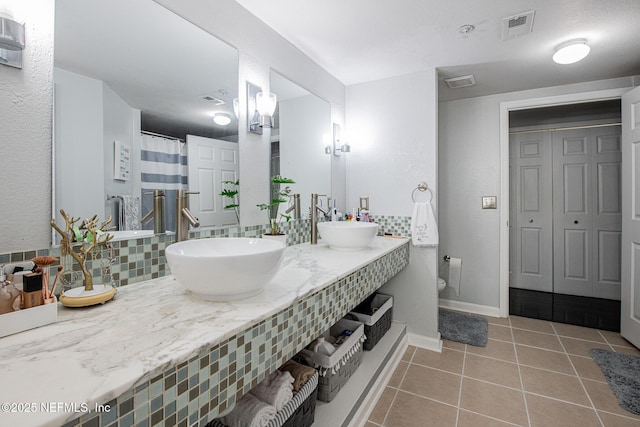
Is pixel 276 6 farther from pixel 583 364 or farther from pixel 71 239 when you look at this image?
pixel 583 364

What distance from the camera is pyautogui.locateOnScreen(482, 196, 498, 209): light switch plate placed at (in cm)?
307

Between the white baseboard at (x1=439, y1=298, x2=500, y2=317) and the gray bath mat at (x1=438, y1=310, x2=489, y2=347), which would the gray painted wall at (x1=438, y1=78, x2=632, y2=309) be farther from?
the gray bath mat at (x1=438, y1=310, x2=489, y2=347)

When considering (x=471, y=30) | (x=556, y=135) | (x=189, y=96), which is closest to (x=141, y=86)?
(x=189, y=96)

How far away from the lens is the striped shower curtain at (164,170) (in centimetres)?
129

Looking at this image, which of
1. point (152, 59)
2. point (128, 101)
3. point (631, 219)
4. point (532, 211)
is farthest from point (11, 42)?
point (532, 211)

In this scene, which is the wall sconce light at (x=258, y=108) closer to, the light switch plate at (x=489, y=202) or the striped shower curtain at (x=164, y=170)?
the striped shower curtain at (x=164, y=170)

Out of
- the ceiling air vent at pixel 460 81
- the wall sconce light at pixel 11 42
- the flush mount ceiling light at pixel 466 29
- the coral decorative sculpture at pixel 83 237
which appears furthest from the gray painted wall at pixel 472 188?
the wall sconce light at pixel 11 42

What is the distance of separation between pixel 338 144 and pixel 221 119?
3.99ft

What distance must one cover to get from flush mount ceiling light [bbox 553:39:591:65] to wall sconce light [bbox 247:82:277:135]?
6.38ft

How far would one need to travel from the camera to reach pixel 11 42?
0.90m

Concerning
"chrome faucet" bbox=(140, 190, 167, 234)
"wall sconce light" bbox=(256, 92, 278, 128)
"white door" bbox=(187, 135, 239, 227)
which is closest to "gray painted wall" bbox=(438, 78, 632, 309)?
"wall sconce light" bbox=(256, 92, 278, 128)

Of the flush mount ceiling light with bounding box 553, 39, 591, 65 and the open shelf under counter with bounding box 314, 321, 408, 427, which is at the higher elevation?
the flush mount ceiling light with bounding box 553, 39, 591, 65

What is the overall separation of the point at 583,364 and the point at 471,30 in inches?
93.1

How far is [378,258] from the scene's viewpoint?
1779mm
